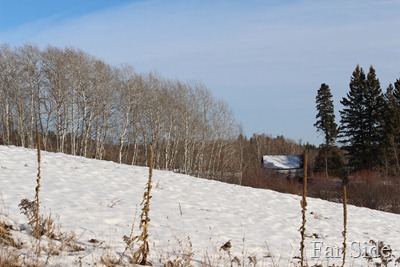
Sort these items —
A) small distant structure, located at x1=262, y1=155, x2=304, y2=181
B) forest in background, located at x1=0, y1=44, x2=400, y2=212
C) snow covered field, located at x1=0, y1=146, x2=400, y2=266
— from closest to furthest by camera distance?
snow covered field, located at x1=0, y1=146, x2=400, y2=266 < forest in background, located at x1=0, y1=44, x2=400, y2=212 < small distant structure, located at x1=262, y1=155, x2=304, y2=181

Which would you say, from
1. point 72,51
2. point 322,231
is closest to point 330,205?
point 322,231

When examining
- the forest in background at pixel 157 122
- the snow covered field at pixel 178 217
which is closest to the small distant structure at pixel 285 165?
the forest in background at pixel 157 122

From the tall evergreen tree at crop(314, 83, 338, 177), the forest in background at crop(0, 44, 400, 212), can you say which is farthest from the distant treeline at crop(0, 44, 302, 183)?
the tall evergreen tree at crop(314, 83, 338, 177)

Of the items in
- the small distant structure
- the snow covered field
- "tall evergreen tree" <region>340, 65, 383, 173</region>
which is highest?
"tall evergreen tree" <region>340, 65, 383, 173</region>

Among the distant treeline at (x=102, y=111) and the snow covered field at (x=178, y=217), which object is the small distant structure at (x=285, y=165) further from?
the snow covered field at (x=178, y=217)

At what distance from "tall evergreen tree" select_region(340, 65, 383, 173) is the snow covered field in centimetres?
3514

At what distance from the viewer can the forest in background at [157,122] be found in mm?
40219

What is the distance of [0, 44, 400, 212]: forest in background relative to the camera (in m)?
40.2

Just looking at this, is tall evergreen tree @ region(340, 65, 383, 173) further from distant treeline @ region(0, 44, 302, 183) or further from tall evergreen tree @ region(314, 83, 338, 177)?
distant treeline @ region(0, 44, 302, 183)

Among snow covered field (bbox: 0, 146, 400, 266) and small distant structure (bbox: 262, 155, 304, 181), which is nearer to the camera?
snow covered field (bbox: 0, 146, 400, 266)

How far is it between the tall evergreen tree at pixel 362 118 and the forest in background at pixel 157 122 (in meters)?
0.12

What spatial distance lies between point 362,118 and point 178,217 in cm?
4475

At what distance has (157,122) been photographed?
147 ft

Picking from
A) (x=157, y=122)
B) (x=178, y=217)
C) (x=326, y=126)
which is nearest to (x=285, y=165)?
(x=326, y=126)
